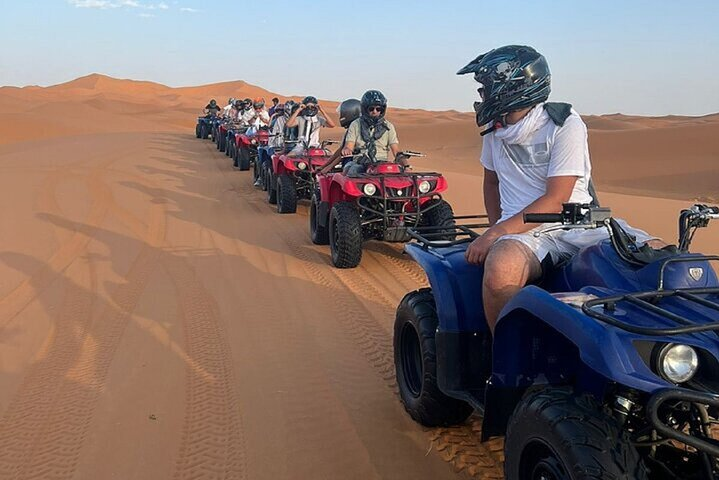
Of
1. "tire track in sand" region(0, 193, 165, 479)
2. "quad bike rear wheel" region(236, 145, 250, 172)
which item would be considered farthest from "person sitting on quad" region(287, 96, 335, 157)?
"tire track in sand" region(0, 193, 165, 479)

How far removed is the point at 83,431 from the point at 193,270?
3.52m

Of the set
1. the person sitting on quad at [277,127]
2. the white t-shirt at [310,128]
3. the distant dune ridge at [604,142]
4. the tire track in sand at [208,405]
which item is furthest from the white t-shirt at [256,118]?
the tire track in sand at [208,405]

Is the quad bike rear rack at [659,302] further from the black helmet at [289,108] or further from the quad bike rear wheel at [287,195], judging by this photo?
the black helmet at [289,108]

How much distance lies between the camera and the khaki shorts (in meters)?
2.76

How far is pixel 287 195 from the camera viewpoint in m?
10.6

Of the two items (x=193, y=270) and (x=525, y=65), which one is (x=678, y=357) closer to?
(x=525, y=65)

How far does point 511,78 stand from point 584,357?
4.76 ft

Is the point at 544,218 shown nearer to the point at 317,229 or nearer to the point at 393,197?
the point at 393,197

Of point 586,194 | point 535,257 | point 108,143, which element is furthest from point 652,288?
point 108,143

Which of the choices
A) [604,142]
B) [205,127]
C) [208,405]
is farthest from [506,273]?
[604,142]

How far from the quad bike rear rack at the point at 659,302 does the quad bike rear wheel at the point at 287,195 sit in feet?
28.3

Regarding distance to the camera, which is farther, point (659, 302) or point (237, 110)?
point (237, 110)

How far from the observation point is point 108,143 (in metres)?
25.7

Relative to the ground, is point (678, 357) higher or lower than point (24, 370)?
higher
